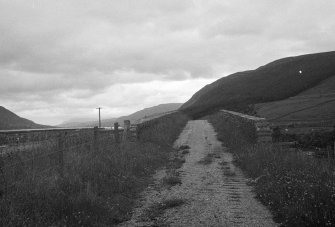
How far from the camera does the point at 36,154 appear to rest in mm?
8117

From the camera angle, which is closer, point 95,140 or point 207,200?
point 207,200

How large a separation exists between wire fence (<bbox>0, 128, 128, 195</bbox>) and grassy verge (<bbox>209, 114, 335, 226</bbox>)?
15.0 feet

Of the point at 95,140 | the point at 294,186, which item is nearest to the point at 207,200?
the point at 294,186

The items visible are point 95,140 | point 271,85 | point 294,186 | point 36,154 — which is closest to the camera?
point 294,186

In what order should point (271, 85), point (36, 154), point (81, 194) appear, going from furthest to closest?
1. point (271, 85)
2. point (36, 154)
3. point (81, 194)

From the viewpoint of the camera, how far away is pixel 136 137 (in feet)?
54.3

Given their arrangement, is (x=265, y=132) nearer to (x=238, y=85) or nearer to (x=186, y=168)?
(x=186, y=168)

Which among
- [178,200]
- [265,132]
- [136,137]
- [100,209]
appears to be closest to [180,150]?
[136,137]

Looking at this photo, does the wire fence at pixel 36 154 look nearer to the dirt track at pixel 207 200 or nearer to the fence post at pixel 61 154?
the fence post at pixel 61 154

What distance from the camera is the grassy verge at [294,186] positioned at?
615cm

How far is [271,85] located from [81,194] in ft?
160

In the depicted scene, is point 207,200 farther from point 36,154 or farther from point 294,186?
point 36,154

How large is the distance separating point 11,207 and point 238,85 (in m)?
59.0

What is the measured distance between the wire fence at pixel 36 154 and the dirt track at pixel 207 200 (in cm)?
209
